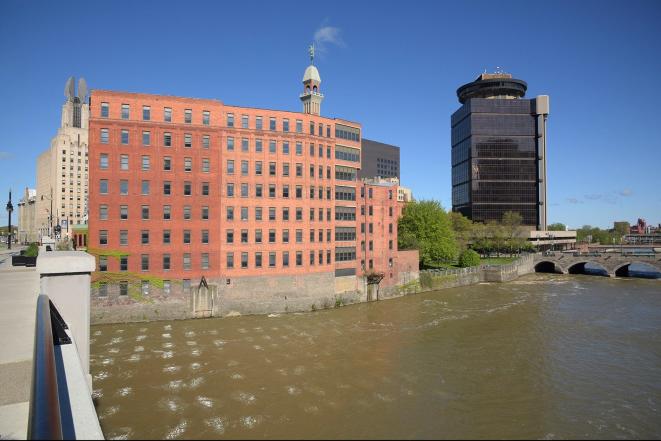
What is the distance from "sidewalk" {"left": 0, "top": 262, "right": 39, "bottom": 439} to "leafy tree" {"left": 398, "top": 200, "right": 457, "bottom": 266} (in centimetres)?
7515

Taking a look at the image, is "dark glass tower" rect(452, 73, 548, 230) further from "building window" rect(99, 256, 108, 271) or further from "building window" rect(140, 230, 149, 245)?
"building window" rect(99, 256, 108, 271)

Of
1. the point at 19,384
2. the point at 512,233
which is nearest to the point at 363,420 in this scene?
the point at 19,384

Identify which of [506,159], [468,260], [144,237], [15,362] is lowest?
[468,260]

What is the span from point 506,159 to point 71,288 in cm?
17732

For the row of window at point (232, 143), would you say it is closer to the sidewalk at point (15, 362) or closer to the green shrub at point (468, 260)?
the sidewalk at point (15, 362)

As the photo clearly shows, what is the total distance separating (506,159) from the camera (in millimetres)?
167500

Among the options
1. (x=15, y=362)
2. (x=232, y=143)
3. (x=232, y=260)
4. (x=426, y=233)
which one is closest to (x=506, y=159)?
(x=426, y=233)

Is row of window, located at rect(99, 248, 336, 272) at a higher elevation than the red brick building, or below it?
below

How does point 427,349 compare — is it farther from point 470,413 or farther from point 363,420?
point 363,420

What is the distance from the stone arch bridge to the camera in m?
101

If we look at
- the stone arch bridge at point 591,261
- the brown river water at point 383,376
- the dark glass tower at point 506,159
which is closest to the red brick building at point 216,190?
the brown river water at point 383,376

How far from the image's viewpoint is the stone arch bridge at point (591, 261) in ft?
332

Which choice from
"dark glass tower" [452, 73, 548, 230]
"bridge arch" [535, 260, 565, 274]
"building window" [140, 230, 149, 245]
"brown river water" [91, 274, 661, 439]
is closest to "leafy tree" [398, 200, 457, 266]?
"brown river water" [91, 274, 661, 439]

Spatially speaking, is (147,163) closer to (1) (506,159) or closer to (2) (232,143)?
(2) (232,143)
